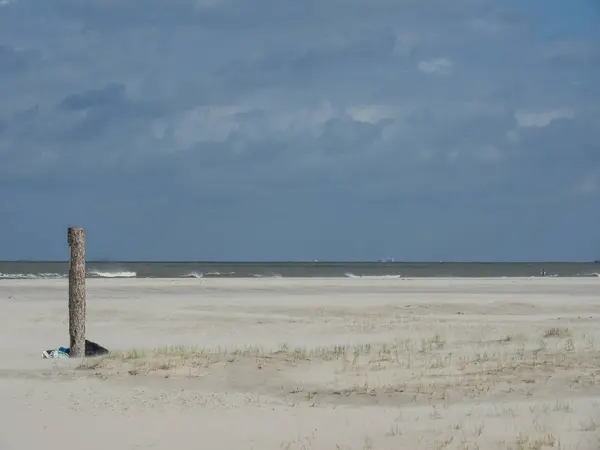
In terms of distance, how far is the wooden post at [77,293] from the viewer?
15.1 meters

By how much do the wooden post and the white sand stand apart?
75 cm

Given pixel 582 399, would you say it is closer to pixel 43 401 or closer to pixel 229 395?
pixel 229 395

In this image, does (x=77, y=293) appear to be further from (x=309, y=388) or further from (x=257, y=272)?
(x=257, y=272)

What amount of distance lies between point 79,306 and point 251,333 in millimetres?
5410

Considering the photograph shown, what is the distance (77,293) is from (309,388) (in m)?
5.57

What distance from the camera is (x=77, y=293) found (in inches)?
596

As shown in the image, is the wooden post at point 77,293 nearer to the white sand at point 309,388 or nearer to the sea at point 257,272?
the white sand at point 309,388

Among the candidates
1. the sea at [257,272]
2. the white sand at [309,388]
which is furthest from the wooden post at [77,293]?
the sea at [257,272]

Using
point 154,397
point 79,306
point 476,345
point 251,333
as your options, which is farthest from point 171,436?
point 251,333

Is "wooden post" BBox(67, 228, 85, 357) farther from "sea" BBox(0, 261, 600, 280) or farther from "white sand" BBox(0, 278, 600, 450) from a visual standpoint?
"sea" BBox(0, 261, 600, 280)

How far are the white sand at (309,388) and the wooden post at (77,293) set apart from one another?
2.48 feet

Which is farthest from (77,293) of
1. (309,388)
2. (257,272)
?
(257,272)

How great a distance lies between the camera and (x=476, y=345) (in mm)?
16172

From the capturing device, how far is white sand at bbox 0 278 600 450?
8820mm
